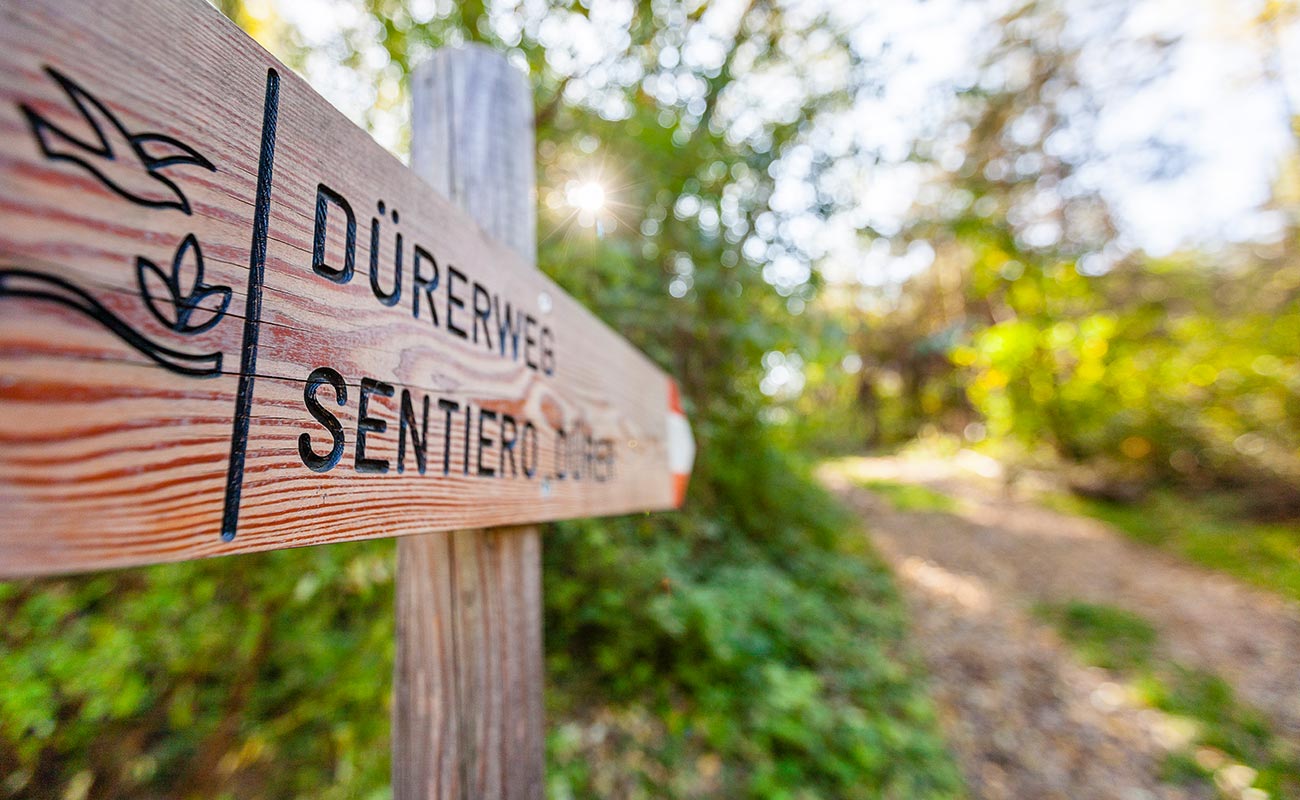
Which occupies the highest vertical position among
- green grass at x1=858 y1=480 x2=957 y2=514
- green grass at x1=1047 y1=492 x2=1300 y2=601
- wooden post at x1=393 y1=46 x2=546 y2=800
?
wooden post at x1=393 y1=46 x2=546 y2=800

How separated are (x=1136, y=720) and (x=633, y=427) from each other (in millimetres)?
3569

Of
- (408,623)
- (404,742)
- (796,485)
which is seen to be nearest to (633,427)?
(408,623)

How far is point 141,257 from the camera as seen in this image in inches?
12.0

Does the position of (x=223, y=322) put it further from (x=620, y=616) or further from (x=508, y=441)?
(x=620, y=616)

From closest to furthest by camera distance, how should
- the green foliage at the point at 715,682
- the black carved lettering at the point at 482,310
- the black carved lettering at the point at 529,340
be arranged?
the black carved lettering at the point at 482,310
the black carved lettering at the point at 529,340
the green foliage at the point at 715,682

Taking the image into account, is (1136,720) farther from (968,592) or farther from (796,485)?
(796,485)

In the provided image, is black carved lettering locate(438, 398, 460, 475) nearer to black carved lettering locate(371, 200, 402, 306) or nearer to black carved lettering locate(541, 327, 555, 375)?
black carved lettering locate(371, 200, 402, 306)

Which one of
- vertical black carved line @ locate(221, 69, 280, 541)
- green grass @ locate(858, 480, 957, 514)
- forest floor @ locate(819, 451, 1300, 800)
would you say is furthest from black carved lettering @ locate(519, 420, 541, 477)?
green grass @ locate(858, 480, 957, 514)

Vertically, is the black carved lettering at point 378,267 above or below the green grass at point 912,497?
above

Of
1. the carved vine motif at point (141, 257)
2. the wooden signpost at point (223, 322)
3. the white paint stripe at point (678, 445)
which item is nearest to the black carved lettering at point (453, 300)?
the wooden signpost at point (223, 322)

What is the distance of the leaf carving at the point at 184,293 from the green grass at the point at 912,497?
7.42 m

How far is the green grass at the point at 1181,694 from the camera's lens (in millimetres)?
Answer: 2529

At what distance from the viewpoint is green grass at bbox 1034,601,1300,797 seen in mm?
2529

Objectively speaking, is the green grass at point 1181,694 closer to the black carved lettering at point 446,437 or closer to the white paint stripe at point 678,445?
the white paint stripe at point 678,445
